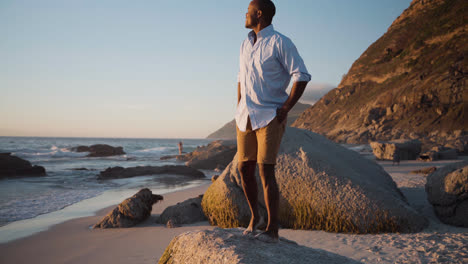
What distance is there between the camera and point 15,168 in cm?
1282

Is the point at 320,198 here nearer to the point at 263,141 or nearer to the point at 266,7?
the point at 263,141

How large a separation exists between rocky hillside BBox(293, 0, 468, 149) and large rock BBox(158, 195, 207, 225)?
1641 cm

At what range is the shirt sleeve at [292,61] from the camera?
2493mm

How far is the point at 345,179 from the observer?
4.56m

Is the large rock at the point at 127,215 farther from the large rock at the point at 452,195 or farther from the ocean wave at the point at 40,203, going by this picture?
the large rock at the point at 452,195

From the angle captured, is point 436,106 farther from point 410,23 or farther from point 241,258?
point 241,258

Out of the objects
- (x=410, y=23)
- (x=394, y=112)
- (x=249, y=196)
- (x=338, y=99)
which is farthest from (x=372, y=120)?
(x=249, y=196)

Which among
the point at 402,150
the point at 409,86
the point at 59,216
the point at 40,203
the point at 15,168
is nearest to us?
the point at 59,216

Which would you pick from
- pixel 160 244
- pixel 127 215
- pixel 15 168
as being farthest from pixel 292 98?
pixel 15 168

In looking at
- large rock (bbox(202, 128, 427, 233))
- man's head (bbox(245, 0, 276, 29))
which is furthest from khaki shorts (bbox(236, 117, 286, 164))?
large rock (bbox(202, 128, 427, 233))

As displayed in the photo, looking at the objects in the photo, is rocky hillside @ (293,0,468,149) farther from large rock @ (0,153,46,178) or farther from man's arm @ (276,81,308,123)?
large rock @ (0,153,46,178)

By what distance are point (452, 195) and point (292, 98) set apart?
348 cm

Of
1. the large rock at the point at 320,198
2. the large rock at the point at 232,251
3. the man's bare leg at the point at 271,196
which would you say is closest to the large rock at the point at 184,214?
the large rock at the point at 320,198

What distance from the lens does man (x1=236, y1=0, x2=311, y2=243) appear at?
2.53 meters
